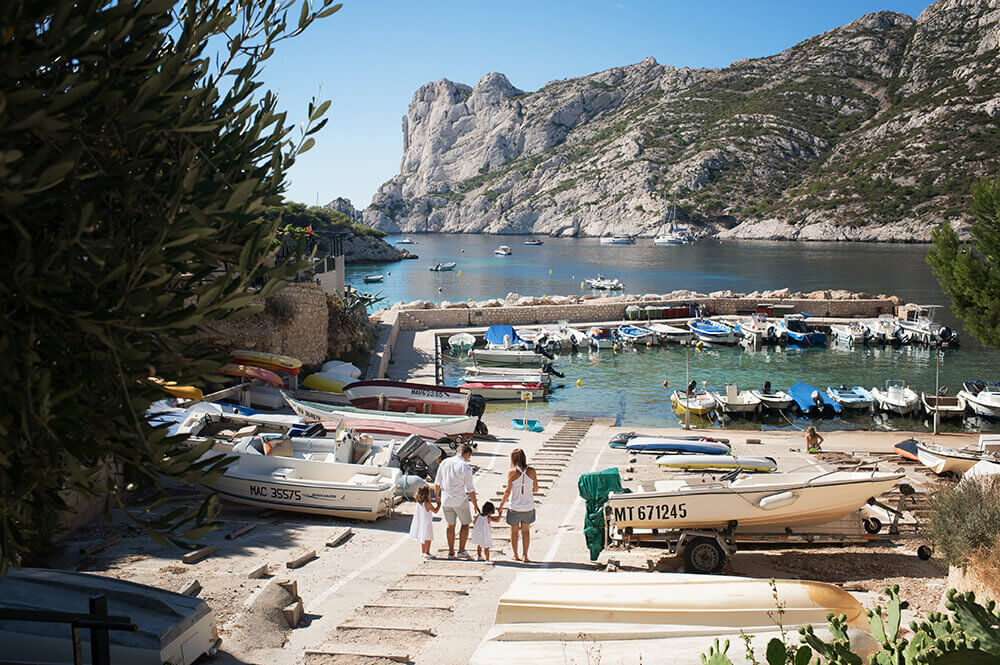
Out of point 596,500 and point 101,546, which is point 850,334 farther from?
point 101,546

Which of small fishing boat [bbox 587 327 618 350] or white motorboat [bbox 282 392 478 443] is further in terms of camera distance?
small fishing boat [bbox 587 327 618 350]

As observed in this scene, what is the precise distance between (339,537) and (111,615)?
552 cm

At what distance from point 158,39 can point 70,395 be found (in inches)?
96.1

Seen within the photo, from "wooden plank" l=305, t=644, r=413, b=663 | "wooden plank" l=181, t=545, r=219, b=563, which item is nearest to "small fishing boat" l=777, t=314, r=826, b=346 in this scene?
"wooden plank" l=181, t=545, r=219, b=563

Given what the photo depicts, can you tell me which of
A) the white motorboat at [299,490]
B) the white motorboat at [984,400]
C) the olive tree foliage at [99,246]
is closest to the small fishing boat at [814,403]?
the white motorboat at [984,400]

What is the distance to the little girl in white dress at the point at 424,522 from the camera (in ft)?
32.3

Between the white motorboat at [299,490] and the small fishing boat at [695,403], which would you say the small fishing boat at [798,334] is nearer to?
A: the small fishing boat at [695,403]

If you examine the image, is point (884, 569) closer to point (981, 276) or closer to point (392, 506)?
point (392, 506)

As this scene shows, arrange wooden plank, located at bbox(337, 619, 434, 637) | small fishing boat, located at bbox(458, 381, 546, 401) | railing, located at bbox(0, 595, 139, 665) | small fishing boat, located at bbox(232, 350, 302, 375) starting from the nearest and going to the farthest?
railing, located at bbox(0, 595, 139, 665) < wooden plank, located at bbox(337, 619, 434, 637) < small fishing boat, located at bbox(232, 350, 302, 375) < small fishing boat, located at bbox(458, 381, 546, 401)

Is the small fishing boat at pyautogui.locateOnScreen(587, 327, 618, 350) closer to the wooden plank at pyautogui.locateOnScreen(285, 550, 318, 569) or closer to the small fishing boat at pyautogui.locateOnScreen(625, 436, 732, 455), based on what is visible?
the small fishing boat at pyautogui.locateOnScreen(625, 436, 732, 455)

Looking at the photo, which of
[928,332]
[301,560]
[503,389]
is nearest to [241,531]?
[301,560]

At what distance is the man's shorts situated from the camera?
390 inches

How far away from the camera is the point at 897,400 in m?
26.7

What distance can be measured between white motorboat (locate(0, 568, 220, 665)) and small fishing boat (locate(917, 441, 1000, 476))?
15739mm
